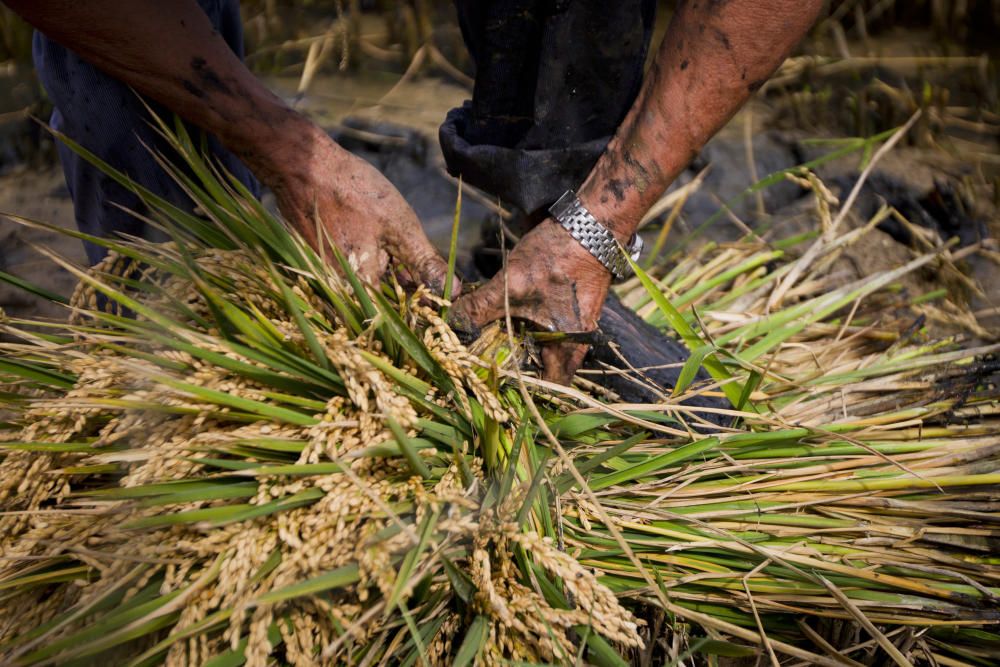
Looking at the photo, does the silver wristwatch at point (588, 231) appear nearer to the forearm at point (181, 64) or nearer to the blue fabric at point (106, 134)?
the forearm at point (181, 64)

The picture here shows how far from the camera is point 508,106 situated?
5.29 ft

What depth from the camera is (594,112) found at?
1522 mm

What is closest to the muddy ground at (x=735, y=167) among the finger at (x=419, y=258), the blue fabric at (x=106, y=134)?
the blue fabric at (x=106, y=134)

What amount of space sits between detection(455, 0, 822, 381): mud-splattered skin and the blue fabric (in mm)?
670

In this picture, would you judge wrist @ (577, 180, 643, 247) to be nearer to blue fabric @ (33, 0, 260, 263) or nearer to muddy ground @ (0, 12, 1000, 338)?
blue fabric @ (33, 0, 260, 263)

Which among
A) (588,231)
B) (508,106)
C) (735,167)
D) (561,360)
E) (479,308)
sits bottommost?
(735,167)

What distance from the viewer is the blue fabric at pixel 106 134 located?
4.74 ft

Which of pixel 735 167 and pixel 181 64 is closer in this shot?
pixel 181 64

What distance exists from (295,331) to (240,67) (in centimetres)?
54

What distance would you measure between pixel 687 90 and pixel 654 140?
10 centimetres

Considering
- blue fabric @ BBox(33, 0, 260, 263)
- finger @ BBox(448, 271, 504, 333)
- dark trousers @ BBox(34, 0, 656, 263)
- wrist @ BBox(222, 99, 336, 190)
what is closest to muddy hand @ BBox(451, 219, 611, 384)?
finger @ BBox(448, 271, 504, 333)

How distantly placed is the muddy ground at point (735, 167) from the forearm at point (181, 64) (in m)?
1.17

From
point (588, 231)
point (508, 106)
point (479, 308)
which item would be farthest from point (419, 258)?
point (508, 106)

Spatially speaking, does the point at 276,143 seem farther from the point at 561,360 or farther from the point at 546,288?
the point at 561,360
